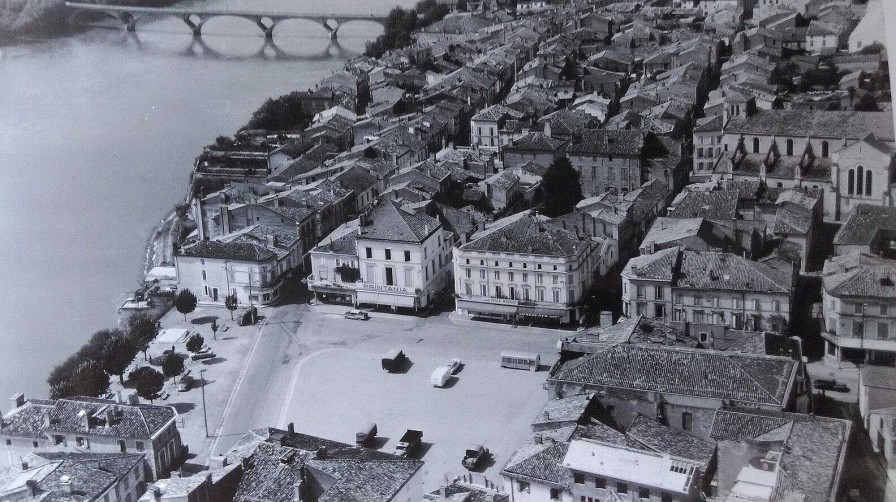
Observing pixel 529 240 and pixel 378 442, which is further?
pixel 529 240

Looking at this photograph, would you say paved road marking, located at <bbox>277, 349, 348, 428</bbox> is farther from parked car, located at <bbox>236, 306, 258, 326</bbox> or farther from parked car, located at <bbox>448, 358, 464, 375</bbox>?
parked car, located at <bbox>448, 358, 464, 375</bbox>

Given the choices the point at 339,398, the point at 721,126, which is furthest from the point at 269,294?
the point at 721,126

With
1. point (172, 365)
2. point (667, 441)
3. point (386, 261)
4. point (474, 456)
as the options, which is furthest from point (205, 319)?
point (667, 441)

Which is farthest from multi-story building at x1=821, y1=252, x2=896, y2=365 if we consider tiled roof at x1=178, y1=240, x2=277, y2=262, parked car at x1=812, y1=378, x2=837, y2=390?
tiled roof at x1=178, y1=240, x2=277, y2=262

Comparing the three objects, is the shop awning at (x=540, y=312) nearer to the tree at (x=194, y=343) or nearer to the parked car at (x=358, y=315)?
the parked car at (x=358, y=315)

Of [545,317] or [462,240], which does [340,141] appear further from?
[545,317]

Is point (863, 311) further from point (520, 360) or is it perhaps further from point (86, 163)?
point (86, 163)
